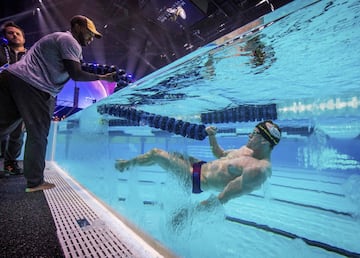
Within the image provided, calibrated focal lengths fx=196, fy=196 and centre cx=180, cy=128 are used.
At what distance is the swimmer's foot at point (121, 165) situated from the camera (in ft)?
5.94

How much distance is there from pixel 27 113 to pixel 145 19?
18.7ft

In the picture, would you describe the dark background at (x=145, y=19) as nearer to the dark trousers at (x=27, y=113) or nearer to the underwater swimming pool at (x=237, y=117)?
the underwater swimming pool at (x=237, y=117)

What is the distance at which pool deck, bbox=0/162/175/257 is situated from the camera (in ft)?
2.78

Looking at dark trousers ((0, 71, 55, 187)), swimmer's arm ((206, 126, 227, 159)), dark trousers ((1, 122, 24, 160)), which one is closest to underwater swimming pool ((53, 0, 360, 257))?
swimmer's arm ((206, 126, 227, 159))

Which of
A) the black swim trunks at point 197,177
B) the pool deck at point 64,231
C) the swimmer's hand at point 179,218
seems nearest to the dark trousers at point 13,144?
the pool deck at point 64,231

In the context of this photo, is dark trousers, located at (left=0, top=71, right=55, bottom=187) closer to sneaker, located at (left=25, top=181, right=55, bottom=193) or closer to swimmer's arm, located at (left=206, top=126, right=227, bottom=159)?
sneaker, located at (left=25, top=181, right=55, bottom=193)

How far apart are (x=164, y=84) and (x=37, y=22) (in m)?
7.63

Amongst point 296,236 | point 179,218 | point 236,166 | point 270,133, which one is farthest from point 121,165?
point 296,236

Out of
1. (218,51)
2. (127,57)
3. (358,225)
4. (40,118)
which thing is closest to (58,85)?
(40,118)

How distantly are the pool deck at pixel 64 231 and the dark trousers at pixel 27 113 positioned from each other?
31cm

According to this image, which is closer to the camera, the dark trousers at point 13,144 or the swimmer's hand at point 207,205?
the swimmer's hand at point 207,205

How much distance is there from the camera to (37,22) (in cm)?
660

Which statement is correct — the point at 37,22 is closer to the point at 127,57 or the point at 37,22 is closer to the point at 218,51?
the point at 127,57

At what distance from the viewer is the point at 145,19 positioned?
6219 mm
